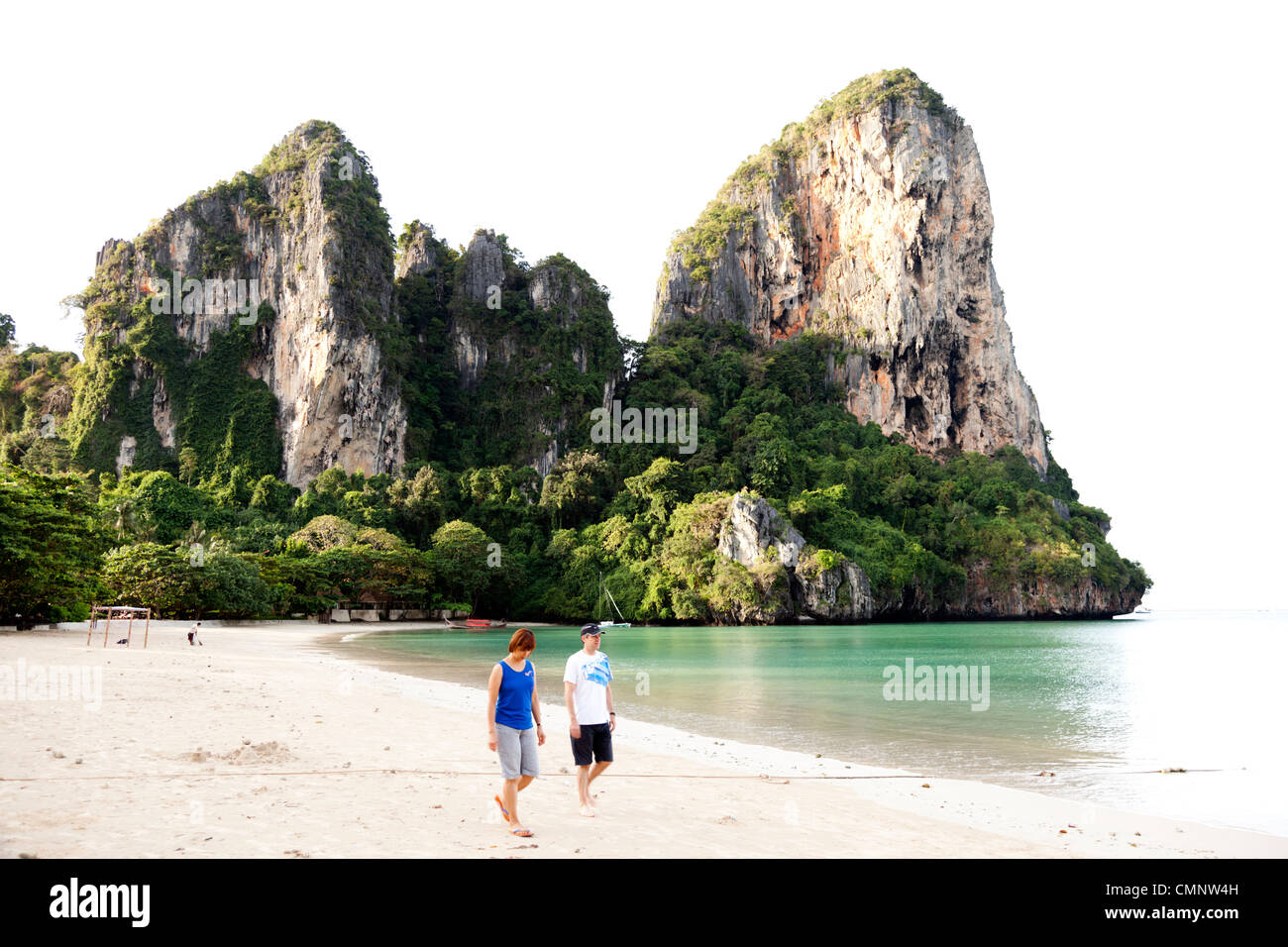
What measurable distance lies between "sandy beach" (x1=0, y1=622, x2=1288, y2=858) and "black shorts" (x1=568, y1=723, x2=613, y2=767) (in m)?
0.45

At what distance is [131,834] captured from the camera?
521 centimetres

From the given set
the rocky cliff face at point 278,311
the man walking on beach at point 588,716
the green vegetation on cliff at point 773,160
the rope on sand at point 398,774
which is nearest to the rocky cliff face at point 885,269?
the green vegetation on cliff at point 773,160

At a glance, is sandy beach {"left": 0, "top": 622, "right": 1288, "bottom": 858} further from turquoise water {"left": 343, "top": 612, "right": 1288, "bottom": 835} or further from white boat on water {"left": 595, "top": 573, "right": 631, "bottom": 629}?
white boat on water {"left": 595, "top": 573, "right": 631, "bottom": 629}

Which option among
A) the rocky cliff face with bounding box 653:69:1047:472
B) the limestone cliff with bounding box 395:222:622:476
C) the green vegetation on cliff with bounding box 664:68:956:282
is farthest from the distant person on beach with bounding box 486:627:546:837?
the green vegetation on cliff with bounding box 664:68:956:282

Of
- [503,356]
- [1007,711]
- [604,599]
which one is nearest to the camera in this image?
[1007,711]

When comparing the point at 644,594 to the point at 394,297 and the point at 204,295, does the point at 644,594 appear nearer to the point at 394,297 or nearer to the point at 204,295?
the point at 394,297

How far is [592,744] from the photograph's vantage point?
6754 mm

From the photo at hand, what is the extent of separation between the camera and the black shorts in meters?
6.66

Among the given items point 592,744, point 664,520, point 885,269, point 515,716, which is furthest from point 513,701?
point 885,269

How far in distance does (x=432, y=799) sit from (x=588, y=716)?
→ 147 centimetres

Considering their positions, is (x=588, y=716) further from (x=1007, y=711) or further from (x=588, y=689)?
(x=1007, y=711)

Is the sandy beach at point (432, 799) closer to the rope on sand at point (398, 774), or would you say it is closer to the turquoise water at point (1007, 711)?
the rope on sand at point (398, 774)
